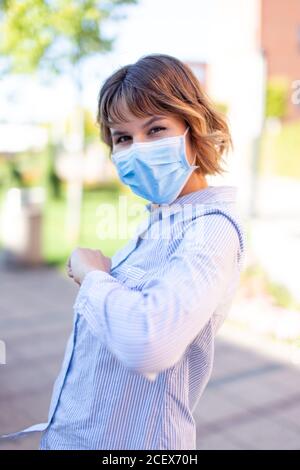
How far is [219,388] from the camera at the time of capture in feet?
13.2

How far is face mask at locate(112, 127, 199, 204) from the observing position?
128 cm

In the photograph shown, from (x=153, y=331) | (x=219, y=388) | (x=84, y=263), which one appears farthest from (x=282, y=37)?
(x=153, y=331)

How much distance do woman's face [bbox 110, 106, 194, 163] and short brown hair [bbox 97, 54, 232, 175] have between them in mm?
13

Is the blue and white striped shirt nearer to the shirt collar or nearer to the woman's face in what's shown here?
the shirt collar

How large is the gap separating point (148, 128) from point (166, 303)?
0.42 meters

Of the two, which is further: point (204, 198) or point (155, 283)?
point (204, 198)

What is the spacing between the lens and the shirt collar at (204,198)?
4.03ft

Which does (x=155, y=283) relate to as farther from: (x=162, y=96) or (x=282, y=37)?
(x=282, y=37)

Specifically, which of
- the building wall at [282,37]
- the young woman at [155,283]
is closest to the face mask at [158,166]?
the young woman at [155,283]

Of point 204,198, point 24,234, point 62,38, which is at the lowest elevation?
point 24,234

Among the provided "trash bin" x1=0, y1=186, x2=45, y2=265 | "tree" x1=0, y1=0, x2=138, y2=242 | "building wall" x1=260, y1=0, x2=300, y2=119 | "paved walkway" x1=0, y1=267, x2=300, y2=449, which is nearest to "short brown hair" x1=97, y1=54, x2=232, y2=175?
→ "paved walkway" x1=0, y1=267, x2=300, y2=449

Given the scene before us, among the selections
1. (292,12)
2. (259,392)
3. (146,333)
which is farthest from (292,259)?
(292,12)
